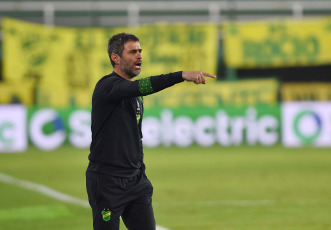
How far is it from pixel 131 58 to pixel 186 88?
17.0 meters

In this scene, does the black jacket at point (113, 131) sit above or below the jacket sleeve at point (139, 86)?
below

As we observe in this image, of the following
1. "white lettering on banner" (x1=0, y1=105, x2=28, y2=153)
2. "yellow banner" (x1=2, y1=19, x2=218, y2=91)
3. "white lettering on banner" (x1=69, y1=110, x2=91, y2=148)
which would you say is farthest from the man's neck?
"yellow banner" (x1=2, y1=19, x2=218, y2=91)

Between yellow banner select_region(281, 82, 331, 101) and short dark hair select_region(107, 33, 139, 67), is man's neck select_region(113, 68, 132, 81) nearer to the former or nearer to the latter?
short dark hair select_region(107, 33, 139, 67)

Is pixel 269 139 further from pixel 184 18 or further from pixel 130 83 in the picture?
pixel 130 83

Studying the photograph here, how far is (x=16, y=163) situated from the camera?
17.2 meters

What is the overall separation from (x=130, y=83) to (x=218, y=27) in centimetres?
1775

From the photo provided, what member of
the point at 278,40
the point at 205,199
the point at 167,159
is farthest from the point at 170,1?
the point at 205,199

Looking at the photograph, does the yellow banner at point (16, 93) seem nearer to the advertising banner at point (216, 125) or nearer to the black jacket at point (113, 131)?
the advertising banner at point (216, 125)

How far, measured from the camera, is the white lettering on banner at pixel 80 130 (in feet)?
67.1

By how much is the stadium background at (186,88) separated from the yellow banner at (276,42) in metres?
0.03

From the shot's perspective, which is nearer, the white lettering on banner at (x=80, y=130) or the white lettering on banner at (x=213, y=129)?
the white lettering on banner at (x=80, y=130)

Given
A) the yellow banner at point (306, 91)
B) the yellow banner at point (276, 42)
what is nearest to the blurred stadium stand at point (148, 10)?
the yellow banner at point (276, 42)

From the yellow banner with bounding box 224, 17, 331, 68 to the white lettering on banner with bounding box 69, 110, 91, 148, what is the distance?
16.0 ft

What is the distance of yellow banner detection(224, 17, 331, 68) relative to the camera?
22469 mm
